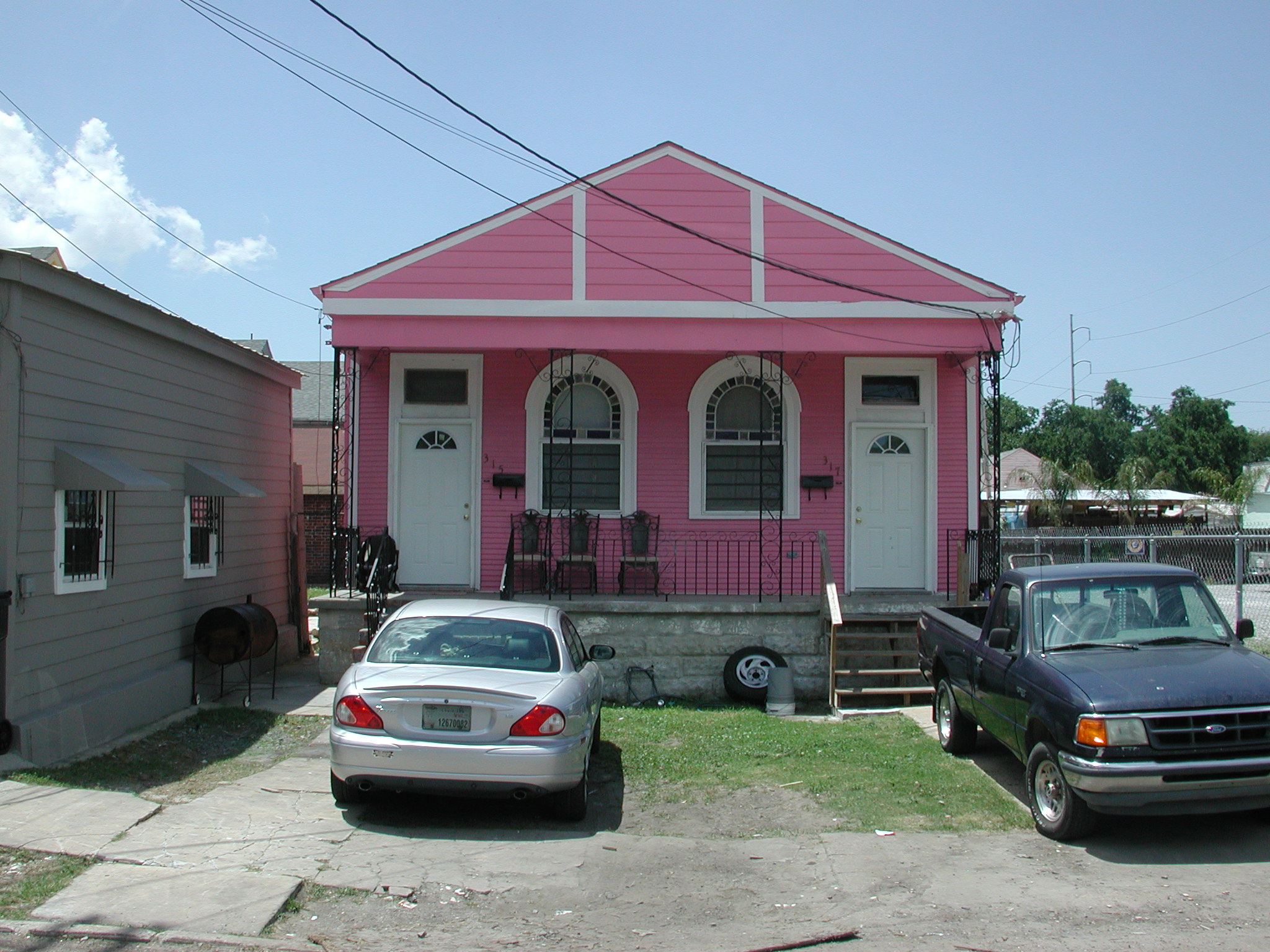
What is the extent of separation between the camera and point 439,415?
1325cm

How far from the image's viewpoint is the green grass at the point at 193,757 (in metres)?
7.18

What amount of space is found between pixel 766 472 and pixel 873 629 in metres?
2.45

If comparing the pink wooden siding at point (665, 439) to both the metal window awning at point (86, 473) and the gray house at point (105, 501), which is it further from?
the metal window awning at point (86, 473)

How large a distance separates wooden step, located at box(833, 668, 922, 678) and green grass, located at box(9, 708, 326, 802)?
5.55 meters

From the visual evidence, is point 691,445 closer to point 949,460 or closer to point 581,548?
point 581,548

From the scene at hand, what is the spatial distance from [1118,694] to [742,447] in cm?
770

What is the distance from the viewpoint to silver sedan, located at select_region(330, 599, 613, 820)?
6.12 meters

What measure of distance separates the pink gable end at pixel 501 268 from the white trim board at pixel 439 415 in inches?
46.9

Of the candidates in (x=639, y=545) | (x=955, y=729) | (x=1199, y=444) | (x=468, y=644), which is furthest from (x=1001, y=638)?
(x=1199, y=444)

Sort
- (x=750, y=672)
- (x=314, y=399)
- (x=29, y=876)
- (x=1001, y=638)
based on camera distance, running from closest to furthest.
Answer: (x=29, y=876) → (x=1001, y=638) → (x=750, y=672) → (x=314, y=399)

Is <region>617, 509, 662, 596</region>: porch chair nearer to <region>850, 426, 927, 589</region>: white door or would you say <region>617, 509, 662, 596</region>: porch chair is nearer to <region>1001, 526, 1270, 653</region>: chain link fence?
<region>850, 426, 927, 589</region>: white door

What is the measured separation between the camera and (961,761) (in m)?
8.39

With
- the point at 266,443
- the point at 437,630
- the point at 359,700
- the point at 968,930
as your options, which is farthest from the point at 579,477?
the point at 968,930

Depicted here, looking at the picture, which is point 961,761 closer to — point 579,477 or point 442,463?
point 579,477
